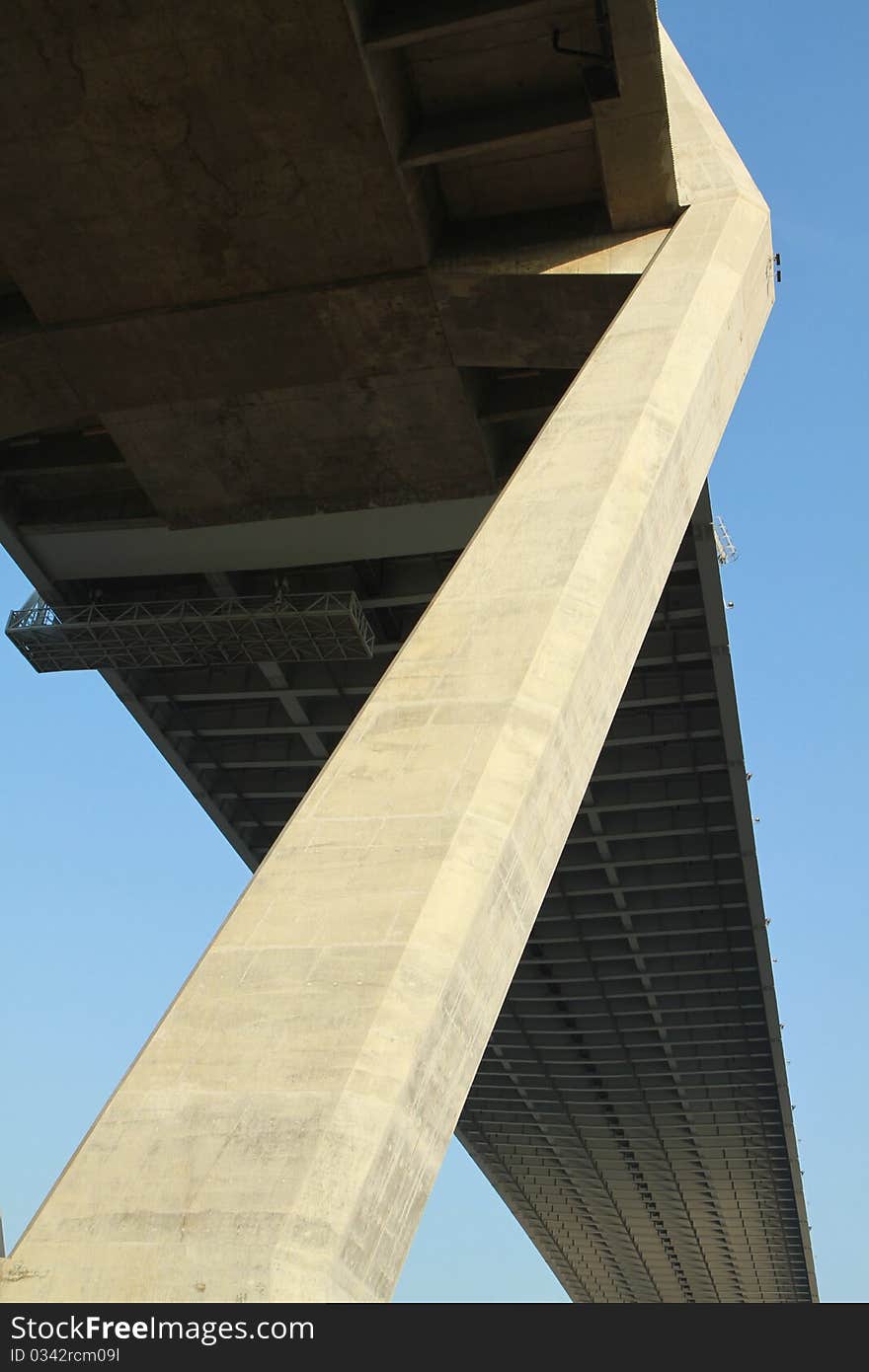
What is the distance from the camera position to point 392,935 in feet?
20.3

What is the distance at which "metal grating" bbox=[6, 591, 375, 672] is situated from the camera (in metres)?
19.9

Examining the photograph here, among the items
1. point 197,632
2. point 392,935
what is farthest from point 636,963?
point 392,935

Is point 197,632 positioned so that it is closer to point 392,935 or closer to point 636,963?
point 392,935

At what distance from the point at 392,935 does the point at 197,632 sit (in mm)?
14679

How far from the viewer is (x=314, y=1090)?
555cm

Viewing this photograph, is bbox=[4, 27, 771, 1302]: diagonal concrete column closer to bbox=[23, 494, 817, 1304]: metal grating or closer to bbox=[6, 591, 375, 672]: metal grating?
bbox=[23, 494, 817, 1304]: metal grating

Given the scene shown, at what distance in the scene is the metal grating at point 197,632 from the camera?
19.9 meters

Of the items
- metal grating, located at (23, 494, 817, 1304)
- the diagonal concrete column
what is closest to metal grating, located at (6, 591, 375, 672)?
metal grating, located at (23, 494, 817, 1304)

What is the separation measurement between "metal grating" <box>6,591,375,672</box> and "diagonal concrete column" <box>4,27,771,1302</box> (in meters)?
10.2

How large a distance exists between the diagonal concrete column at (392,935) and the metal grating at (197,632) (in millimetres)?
10206

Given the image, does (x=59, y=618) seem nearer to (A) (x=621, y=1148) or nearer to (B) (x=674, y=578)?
(B) (x=674, y=578)

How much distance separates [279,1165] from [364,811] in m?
2.22

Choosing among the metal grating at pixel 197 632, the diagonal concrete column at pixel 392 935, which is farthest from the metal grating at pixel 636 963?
the diagonal concrete column at pixel 392 935
